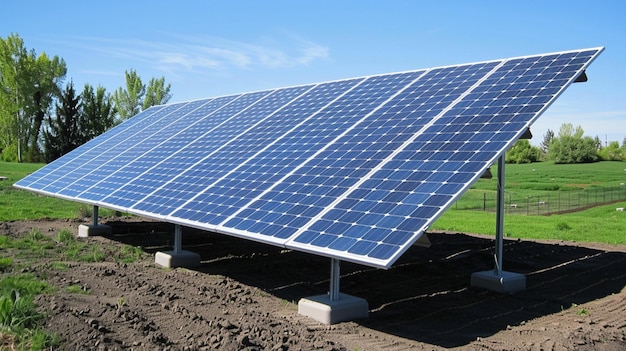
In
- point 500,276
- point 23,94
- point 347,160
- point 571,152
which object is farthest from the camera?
point 571,152

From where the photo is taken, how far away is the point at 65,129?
6731 centimetres

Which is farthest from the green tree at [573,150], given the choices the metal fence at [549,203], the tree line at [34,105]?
the tree line at [34,105]

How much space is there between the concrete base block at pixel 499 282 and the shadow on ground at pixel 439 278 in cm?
21

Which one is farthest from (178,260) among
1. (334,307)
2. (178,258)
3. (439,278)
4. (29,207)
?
(29,207)

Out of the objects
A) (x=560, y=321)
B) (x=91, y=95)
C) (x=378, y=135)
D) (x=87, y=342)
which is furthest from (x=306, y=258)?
(x=91, y=95)

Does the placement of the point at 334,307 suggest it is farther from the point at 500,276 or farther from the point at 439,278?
the point at 439,278

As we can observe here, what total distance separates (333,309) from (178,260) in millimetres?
6547

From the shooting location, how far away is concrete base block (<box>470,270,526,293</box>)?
500 inches

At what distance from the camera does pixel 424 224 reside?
849cm

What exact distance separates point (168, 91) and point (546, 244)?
79355mm

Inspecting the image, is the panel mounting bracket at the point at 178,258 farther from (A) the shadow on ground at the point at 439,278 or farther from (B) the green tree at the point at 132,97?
(B) the green tree at the point at 132,97

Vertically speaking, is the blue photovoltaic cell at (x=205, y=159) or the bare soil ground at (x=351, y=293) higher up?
the blue photovoltaic cell at (x=205, y=159)

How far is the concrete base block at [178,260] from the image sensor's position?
15109 millimetres

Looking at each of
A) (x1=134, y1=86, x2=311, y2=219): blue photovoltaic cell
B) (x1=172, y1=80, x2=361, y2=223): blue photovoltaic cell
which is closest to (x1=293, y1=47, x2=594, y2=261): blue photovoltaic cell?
(x1=172, y1=80, x2=361, y2=223): blue photovoltaic cell
